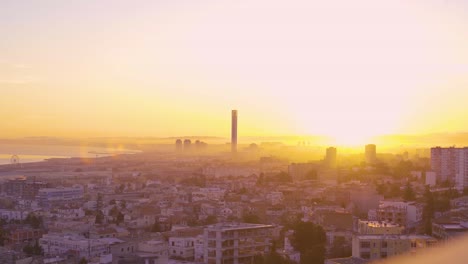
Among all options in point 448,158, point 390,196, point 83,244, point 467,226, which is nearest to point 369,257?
point 467,226

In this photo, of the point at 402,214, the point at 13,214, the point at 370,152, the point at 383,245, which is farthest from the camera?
the point at 370,152

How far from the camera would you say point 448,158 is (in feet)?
51.1

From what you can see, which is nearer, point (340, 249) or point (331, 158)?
point (340, 249)

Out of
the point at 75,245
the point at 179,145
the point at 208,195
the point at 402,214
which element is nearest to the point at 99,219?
the point at 75,245

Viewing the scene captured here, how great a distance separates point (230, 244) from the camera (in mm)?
6102

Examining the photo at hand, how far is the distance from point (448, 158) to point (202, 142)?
29531 millimetres

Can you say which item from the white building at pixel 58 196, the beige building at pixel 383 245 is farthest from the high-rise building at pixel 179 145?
the beige building at pixel 383 245

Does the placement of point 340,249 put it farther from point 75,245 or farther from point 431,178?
point 431,178

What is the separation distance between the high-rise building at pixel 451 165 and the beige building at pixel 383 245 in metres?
9.12

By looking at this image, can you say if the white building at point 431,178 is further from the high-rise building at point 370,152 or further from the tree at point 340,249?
the tree at point 340,249

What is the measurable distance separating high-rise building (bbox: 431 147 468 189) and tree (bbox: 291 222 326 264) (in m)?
8.30

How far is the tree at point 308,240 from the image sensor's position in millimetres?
6033

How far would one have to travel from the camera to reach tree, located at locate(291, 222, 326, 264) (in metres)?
6.03

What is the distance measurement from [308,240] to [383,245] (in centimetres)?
117
